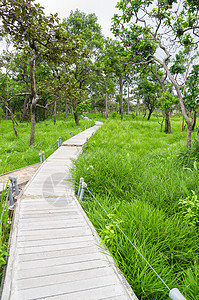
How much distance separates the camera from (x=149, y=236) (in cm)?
241

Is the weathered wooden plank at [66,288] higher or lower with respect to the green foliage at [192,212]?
lower

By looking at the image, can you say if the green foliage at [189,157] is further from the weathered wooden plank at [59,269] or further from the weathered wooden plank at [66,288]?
the weathered wooden plank at [66,288]

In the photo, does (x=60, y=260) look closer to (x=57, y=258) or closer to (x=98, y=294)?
(x=57, y=258)

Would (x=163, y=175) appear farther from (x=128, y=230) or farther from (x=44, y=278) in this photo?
(x=44, y=278)

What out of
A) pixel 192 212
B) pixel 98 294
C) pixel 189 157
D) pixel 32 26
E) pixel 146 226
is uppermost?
pixel 32 26

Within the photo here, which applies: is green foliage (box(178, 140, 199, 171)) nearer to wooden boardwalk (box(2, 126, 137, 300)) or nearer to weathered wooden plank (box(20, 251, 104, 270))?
wooden boardwalk (box(2, 126, 137, 300))

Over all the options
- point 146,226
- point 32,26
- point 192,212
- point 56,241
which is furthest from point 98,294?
point 32,26

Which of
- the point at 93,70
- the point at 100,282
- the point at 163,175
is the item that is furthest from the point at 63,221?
the point at 93,70

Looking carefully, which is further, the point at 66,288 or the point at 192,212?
the point at 192,212

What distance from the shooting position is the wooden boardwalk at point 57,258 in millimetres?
1796

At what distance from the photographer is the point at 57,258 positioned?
2.23 m

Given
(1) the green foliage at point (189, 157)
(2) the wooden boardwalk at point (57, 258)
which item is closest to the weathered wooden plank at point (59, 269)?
(2) the wooden boardwalk at point (57, 258)

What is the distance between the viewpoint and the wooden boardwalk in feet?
5.89

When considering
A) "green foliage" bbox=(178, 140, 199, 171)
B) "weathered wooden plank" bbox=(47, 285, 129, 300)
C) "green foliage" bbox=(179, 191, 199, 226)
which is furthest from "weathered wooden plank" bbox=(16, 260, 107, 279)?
"green foliage" bbox=(178, 140, 199, 171)
